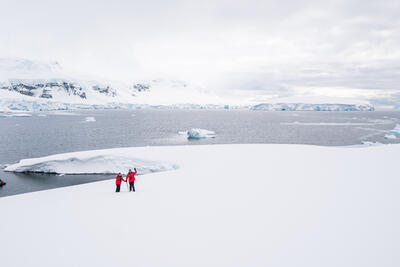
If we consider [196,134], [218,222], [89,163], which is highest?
[218,222]

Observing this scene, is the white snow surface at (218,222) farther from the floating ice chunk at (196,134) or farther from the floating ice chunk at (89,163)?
the floating ice chunk at (196,134)

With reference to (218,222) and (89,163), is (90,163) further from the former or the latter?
(218,222)

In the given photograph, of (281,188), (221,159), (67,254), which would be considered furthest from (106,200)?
(221,159)

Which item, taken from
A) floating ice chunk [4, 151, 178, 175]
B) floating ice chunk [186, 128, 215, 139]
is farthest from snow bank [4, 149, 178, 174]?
floating ice chunk [186, 128, 215, 139]

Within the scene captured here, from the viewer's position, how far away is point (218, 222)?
8.56 meters

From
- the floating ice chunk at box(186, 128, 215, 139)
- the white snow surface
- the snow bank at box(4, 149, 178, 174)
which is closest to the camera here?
the white snow surface

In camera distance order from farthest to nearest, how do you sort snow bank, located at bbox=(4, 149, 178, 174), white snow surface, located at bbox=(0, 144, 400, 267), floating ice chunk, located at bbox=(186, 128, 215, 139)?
floating ice chunk, located at bbox=(186, 128, 215, 139)
snow bank, located at bbox=(4, 149, 178, 174)
white snow surface, located at bbox=(0, 144, 400, 267)

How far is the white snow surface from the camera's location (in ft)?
22.0

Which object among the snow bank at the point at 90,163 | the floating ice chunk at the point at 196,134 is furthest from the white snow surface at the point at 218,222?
the floating ice chunk at the point at 196,134

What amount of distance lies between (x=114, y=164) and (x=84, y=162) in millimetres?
2917

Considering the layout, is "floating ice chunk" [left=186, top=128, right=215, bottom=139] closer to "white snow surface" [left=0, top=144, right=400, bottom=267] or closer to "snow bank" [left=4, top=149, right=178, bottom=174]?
"snow bank" [left=4, top=149, right=178, bottom=174]

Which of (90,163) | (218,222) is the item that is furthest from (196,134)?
(218,222)

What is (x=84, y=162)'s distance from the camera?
2361cm

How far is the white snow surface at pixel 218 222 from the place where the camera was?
6.71 m
